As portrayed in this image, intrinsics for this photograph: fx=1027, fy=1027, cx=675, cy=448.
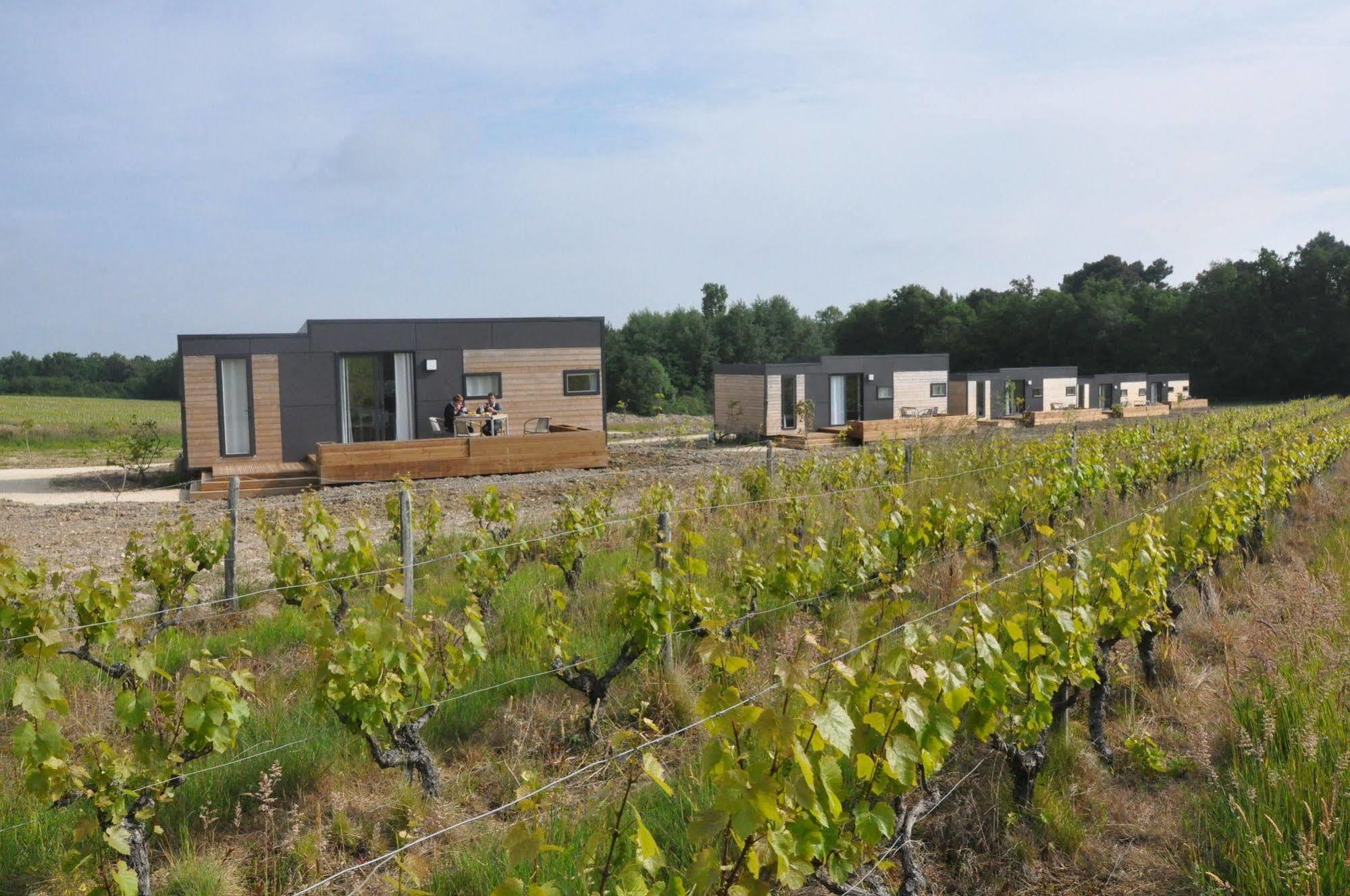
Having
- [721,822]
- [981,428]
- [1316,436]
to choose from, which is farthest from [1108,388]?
[721,822]

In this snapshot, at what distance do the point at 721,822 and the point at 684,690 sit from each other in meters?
3.16

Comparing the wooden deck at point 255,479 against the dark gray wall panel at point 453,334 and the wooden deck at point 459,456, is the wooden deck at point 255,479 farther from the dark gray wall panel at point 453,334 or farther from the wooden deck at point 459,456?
the dark gray wall panel at point 453,334

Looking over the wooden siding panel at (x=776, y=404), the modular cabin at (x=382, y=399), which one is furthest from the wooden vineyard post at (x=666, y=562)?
the wooden siding panel at (x=776, y=404)

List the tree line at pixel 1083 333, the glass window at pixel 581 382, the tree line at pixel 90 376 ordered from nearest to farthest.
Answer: the glass window at pixel 581 382
the tree line at pixel 1083 333
the tree line at pixel 90 376

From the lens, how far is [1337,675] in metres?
4.61

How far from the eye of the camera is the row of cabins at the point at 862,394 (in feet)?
84.2

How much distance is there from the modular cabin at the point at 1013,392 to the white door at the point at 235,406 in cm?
2100

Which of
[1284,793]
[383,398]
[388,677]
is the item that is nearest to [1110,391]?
[383,398]

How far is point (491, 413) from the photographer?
19.1 m

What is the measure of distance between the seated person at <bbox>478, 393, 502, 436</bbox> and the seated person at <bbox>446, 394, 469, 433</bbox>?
14.5 inches

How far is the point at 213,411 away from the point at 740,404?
1289cm

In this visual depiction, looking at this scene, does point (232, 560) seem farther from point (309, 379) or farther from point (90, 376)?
point (90, 376)

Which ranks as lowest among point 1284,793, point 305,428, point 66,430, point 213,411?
point 1284,793

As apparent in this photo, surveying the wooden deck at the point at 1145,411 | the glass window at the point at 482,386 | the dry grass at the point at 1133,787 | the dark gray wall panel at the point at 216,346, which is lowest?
the dry grass at the point at 1133,787
